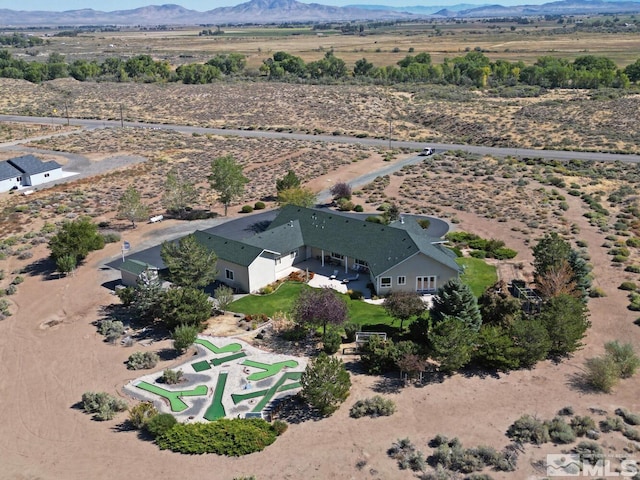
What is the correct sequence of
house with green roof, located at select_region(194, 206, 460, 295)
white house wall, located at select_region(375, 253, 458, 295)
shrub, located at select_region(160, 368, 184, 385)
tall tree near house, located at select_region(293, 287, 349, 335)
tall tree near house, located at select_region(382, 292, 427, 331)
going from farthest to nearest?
house with green roof, located at select_region(194, 206, 460, 295) < white house wall, located at select_region(375, 253, 458, 295) < tall tree near house, located at select_region(382, 292, 427, 331) < tall tree near house, located at select_region(293, 287, 349, 335) < shrub, located at select_region(160, 368, 184, 385)

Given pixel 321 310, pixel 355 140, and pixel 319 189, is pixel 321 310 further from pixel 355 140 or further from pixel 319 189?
pixel 355 140

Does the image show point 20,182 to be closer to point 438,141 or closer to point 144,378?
point 144,378

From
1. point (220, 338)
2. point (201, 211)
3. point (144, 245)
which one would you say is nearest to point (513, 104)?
point (201, 211)

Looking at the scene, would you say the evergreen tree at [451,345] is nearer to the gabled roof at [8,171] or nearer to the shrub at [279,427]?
the shrub at [279,427]

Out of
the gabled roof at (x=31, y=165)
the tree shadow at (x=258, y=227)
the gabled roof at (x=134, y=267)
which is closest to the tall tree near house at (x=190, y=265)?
the gabled roof at (x=134, y=267)

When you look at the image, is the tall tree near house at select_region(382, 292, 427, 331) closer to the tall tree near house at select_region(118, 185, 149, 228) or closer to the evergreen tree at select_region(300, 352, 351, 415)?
the evergreen tree at select_region(300, 352, 351, 415)

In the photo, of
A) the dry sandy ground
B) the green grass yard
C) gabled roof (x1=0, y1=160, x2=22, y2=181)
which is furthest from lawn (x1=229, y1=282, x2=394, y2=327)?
gabled roof (x1=0, y1=160, x2=22, y2=181)

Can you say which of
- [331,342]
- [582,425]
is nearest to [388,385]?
[331,342]
